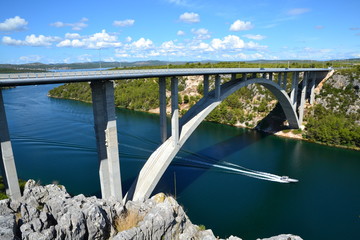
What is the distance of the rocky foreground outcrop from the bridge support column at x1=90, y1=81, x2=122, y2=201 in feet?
12.1

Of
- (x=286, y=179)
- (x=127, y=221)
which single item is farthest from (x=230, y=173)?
(x=127, y=221)

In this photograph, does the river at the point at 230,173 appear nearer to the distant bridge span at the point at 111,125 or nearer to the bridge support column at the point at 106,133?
the distant bridge span at the point at 111,125

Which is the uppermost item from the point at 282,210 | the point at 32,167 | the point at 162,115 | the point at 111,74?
the point at 111,74

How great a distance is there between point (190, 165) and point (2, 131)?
1598 centimetres

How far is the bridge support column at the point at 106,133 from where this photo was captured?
13422mm

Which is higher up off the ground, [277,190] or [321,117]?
[321,117]

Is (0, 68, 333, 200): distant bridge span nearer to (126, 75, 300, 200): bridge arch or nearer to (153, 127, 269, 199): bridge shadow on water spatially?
(126, 75, 300, 200): bridge arch

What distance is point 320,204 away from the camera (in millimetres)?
18891

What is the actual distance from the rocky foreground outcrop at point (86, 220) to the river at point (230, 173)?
7003 millimetres

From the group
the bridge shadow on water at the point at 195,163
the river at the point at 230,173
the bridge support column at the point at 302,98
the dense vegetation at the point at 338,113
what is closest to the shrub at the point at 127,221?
the river at the point at 230,173

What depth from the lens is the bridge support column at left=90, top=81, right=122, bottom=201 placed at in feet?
44.0

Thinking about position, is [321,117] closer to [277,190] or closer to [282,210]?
[277,190]

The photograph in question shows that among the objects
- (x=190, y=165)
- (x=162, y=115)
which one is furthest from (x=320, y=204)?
(x=162, y=115)

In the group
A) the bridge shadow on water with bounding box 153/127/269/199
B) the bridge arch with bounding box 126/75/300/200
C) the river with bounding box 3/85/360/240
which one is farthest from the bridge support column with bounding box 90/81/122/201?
the bridge shadow on water with bounding box 153/127/269/199
